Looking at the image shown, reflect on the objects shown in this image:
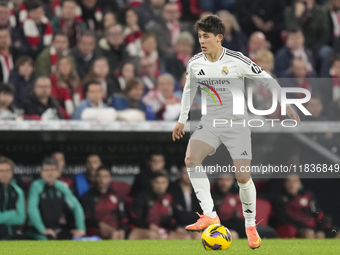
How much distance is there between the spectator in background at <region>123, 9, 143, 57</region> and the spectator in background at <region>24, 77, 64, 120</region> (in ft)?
6.71

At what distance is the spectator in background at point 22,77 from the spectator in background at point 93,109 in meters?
0.82

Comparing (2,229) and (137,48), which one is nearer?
(2,229)

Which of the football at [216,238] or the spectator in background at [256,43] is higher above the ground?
the spectator in background at [256,43]

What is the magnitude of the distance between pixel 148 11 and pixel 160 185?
3668mm

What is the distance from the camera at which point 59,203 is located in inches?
344

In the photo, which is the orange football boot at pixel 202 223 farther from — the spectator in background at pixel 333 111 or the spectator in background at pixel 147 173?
the spectator in background at pixel 333 111

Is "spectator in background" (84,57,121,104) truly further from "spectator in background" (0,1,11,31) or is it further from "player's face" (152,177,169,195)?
"spectator in background" (0,1,11,31)

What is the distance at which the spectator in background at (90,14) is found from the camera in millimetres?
10984

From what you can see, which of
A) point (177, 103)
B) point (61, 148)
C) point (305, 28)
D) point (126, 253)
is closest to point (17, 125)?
point (61, 148)

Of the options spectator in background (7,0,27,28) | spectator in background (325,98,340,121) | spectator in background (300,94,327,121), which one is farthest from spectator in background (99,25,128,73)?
spectator in background (325,98,340,121)

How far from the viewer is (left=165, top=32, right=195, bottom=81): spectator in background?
1038 cm

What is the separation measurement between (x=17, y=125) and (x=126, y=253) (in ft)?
10.3

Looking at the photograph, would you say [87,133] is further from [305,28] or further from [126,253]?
[305,28]

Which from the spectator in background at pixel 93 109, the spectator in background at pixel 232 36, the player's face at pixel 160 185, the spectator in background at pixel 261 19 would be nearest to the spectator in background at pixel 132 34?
the spectator in background at pixel 232 36
